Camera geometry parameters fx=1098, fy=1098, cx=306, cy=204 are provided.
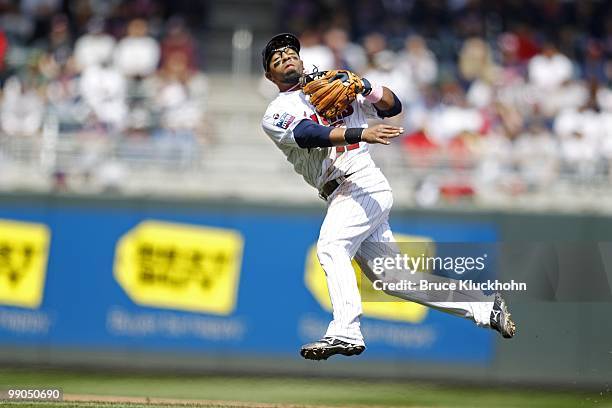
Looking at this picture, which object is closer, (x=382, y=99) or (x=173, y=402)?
(x=382, y=99)

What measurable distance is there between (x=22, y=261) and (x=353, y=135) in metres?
5.87

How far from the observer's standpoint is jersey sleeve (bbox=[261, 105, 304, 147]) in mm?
6652

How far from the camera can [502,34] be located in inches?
566

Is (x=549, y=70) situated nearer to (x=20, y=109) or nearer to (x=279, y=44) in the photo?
(x=20, y=109)

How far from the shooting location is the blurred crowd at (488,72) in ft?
37.8

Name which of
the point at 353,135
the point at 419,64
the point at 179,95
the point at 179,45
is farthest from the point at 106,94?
the point at 353,135

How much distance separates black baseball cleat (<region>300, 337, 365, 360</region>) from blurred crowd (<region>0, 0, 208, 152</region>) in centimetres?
554

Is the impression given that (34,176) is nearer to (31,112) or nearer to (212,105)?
(31,112)

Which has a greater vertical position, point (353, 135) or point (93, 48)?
point (93, 48)

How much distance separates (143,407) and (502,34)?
8.60 meters

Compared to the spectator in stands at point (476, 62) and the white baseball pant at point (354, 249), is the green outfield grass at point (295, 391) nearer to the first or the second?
the white baseball pant at point (354, 249)

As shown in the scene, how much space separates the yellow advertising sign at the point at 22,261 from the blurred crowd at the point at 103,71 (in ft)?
3.91

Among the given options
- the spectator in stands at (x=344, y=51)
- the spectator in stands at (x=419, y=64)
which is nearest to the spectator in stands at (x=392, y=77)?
the spectator in stands at (x=419, y=64)

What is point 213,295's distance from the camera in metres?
11.0
